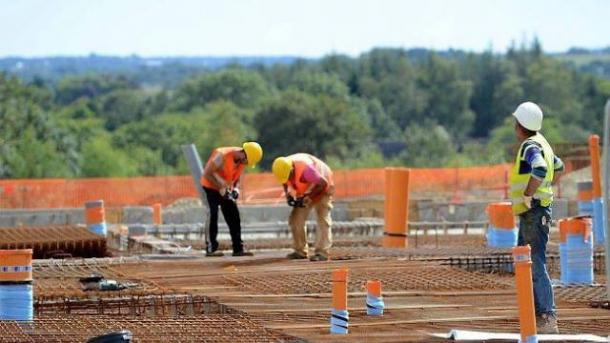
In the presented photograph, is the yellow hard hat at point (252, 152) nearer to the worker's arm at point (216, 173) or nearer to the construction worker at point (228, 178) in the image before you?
the construction worker at point (228, 178)

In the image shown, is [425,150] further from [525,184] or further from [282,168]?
[525,184]

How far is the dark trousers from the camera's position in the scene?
1961 cm

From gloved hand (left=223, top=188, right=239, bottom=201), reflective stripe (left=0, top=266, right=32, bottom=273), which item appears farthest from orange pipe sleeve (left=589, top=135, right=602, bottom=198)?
reflective stripe (left=0, top=266, right=32, bottom=273)

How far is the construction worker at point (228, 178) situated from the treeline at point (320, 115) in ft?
138

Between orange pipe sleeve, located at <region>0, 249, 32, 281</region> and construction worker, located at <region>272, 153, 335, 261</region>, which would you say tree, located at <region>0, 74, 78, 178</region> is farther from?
orange pipe sleeve, located at <region>0, 249, 32, 281</region>

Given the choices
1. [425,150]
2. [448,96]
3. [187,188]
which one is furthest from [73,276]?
[448,96]

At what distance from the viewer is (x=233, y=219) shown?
64.9 feet

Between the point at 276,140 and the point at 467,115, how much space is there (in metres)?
52.5

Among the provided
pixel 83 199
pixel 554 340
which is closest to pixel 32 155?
pixel 83 199

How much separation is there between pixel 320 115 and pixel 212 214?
2563 inches

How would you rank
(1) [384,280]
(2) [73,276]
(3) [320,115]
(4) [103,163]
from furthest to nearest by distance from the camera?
1. (3) [320,115]
2. (4) [103,163]
3. (2) [73,276]
4. (1) [384,280]

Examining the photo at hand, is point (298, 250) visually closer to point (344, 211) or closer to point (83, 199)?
point (344, 211)

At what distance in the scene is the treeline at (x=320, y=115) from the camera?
2945 inches

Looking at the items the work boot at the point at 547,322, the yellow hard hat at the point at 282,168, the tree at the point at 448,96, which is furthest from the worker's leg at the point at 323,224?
the tree at the point at 448,96
